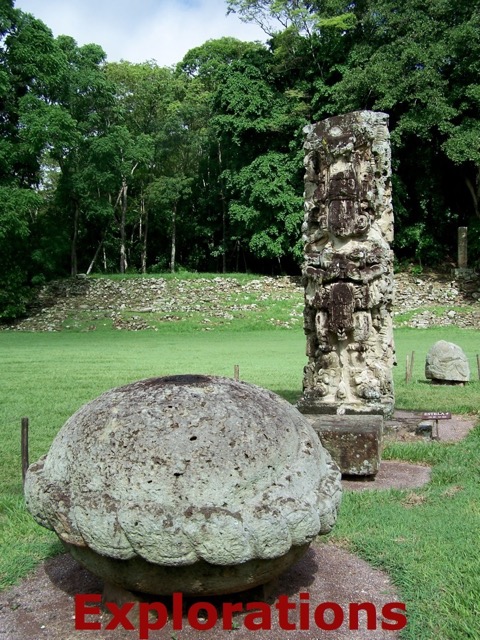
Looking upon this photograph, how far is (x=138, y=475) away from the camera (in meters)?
3.56

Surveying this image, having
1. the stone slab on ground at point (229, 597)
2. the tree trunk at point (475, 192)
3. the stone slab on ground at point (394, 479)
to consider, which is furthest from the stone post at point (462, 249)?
the stone slab on ground at point (229, 597)

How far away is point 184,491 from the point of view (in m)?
3.51

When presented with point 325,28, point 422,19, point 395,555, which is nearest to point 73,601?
point 395,555

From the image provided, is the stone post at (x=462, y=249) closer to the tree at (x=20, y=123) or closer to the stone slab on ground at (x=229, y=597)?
the tree at (x=20, y=123)

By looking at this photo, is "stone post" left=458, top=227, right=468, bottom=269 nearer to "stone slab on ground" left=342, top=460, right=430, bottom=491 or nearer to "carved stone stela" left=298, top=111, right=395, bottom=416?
"carved stone stela" left=298, top=111, right=395, bottom=416

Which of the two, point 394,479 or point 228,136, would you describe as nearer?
point 394,479

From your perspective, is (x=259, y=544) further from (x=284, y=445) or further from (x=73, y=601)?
(x=73, y=601)

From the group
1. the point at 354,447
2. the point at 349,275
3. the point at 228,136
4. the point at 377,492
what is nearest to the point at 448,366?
the point at 349,275

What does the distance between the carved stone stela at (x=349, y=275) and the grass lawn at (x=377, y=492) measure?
1.60 meters

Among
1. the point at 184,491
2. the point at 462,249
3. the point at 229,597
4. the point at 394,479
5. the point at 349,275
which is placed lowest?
the point at 394,479

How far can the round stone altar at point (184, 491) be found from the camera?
11.3 ft

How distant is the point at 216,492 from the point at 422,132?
113ft

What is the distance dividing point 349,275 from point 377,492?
13.2ft

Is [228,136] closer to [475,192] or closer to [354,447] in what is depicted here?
[475,192]
